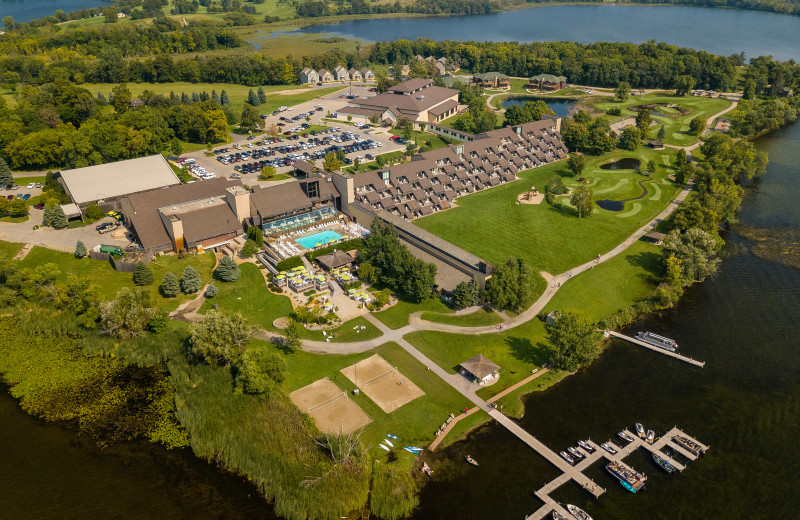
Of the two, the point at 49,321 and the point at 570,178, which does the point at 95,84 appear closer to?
the point at 49,321

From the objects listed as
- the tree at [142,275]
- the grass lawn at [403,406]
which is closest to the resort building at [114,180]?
the tree at [142,275]

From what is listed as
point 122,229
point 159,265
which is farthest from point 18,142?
point 159,265

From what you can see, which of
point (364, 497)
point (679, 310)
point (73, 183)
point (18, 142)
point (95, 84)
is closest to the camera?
point (364, 497)

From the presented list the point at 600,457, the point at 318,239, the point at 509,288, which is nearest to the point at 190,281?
the point at 318,239

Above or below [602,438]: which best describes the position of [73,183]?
above

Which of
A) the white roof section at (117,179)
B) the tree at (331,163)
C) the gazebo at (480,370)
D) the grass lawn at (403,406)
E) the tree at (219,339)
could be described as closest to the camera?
the grass lawn at (403,406)

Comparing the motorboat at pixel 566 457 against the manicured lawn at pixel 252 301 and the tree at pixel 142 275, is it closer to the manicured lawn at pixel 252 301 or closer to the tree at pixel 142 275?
the manicured lawn at pixel 252 301
